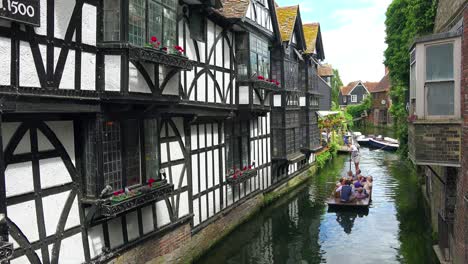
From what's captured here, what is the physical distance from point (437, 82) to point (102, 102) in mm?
7394

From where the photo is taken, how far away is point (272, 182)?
2028cm

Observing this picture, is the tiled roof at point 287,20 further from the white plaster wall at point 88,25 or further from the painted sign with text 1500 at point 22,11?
the painted sign with text 1500 at point 22,11

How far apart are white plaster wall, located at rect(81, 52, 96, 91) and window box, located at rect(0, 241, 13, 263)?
3.11 m

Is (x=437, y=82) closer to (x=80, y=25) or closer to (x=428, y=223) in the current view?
(x=80, y=25)

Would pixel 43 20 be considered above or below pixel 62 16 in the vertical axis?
below

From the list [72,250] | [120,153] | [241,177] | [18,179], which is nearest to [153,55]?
[120,153]

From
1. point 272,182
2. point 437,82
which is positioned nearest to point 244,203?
point 272,182

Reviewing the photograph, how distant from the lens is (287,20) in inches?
858

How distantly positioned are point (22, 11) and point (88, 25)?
168cm

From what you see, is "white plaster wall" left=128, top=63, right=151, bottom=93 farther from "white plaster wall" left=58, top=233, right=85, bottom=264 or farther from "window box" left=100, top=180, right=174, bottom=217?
"white plaster wall" left=58, top=233, right=85, bottom=264

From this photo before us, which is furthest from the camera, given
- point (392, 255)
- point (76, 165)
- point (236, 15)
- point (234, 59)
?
point (234, 59)

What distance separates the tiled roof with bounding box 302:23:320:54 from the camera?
87.6 ft

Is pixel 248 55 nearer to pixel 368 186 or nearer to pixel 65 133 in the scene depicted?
pixel 65 133

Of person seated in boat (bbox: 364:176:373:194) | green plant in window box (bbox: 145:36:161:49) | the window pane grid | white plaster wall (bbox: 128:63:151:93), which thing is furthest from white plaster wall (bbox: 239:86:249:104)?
person seated in boat (bbox: 364:176:373:194)
